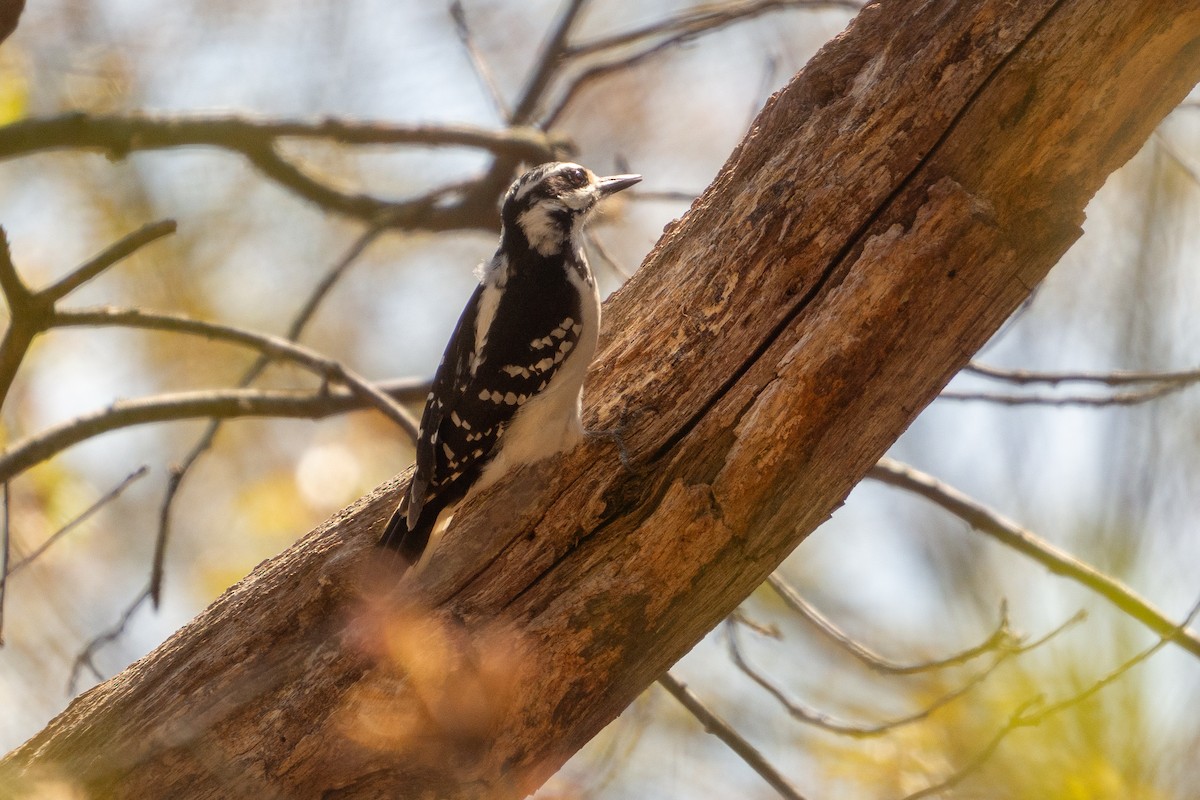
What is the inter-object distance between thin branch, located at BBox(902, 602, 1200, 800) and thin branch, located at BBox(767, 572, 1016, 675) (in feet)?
0.99

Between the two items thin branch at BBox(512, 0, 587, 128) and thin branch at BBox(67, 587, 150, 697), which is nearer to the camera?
thin branch at BBox(67, 587, 150, 697)

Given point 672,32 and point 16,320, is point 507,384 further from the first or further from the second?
point 672,32

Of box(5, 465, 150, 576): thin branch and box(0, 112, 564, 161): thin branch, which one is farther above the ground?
box(0, 112, 564, 161): thin branch

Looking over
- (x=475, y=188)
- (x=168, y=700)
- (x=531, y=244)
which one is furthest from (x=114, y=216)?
(x=168, y=700)

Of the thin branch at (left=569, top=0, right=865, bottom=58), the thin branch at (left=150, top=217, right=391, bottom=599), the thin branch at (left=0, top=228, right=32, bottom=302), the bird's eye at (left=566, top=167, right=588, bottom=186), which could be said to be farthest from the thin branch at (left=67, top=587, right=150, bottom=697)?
the thin branch at (left=569, top=0, right=865, bottom=58)

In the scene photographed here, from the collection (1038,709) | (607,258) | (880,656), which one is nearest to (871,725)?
(880,656)

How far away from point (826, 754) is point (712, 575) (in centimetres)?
108

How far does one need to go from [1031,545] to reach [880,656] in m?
0.59

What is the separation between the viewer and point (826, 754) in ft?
11.3

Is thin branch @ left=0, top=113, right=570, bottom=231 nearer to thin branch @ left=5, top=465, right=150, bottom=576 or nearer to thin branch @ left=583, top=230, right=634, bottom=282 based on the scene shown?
thin branch @ left=583, top=230, right=634, bottom=282

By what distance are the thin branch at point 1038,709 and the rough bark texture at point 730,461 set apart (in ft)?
2.37

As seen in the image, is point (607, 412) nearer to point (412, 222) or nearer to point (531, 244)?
point (531, 244)

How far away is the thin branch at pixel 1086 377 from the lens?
2939mm

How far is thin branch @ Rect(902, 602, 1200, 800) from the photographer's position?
1833 millimetres
